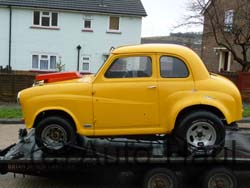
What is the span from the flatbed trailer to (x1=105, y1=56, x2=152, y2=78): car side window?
1.15 m

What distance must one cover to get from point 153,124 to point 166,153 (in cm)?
48

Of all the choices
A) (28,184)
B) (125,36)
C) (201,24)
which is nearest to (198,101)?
(28,184)

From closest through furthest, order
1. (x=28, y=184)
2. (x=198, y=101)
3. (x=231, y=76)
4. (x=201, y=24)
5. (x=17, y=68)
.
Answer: (x=198, y=101)
(x=28, y=184)
(x=231, y=76)
(x=201, y=24)
(x=17, y=68)

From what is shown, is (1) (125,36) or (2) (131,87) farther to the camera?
(1) (125,36)

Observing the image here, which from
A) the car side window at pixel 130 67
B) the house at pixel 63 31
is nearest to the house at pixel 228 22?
the house at pixel 63 31

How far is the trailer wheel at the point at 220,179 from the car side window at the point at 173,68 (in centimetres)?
150

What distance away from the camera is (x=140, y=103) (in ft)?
18.8

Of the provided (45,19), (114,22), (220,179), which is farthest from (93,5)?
(220,179)

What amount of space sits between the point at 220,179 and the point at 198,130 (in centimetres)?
79

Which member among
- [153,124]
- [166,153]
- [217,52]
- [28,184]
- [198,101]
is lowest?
[28,184]

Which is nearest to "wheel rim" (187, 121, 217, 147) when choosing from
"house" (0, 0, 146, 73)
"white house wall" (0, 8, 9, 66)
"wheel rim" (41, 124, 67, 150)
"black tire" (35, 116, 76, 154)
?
"black tire" (35, 116, 76, 154)

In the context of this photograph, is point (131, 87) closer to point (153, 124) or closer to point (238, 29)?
point (153, 124)

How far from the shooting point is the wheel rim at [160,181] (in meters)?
5.37

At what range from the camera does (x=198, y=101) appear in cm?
567
